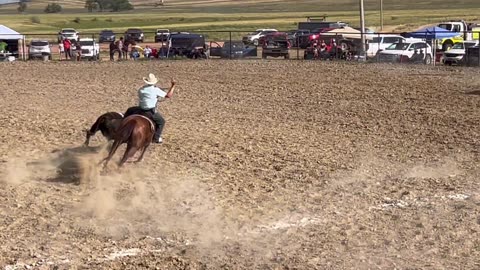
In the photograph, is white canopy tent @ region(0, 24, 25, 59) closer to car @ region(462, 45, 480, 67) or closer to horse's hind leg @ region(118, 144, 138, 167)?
car @ region(462, 45, 480, 67)

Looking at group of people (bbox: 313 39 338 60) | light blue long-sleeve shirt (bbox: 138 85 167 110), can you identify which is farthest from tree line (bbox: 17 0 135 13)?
light blue long-sleeve shirt (bbox: 138 85 167 110)

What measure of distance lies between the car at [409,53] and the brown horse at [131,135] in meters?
23.6

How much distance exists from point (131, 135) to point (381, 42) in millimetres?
29395

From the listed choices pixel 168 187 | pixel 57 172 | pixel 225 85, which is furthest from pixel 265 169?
pixel 225 85

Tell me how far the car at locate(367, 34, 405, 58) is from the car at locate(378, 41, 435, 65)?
317 centimetres

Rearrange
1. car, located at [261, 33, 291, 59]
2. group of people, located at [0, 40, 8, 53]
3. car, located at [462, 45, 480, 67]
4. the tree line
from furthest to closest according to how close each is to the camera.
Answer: the tree line < car, located at [261, 33, 291, 59] < group of people, located at [0, 40, 8, 53] < car, located at [462, 45, 480, 67]

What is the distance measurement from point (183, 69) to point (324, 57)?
935 centimetres

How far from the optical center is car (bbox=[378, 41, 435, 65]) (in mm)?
31828

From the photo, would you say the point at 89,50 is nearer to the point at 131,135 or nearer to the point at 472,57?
the point at 472,57

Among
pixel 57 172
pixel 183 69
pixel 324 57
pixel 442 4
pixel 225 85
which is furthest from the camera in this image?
pixel 442 4

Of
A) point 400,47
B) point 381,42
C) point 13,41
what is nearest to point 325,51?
point 400,47

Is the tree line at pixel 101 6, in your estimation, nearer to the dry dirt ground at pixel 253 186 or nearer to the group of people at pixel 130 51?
the group of people at pixel 130 51

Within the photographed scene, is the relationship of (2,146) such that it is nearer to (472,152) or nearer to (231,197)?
(231,197)

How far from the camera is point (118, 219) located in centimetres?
762
